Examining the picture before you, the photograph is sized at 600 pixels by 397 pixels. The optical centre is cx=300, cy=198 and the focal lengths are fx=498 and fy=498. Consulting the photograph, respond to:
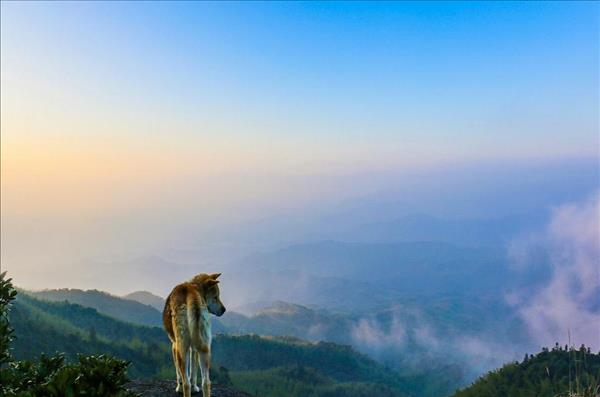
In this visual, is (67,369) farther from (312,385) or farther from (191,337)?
(312,385)

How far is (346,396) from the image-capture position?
177 metres

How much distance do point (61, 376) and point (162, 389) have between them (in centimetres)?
1016

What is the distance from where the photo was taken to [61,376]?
25.3 ft

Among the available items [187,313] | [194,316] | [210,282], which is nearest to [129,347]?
[210,282]

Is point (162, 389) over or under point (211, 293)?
under

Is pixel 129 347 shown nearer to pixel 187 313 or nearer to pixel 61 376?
pixel 187 313

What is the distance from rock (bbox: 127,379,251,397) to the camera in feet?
53.9

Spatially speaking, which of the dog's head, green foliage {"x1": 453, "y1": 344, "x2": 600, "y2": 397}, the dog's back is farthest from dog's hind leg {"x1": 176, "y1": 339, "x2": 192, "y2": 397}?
green foliage {"x1": 453, "y1": 344, "x2": 600, "y2": 397}

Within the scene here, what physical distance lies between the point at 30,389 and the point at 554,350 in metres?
122

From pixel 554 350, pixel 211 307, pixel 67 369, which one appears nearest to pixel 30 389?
pixel 67 369

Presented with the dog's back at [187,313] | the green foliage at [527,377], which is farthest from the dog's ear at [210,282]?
the green foliage at [527,377]

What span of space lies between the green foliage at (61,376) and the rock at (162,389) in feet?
23.9

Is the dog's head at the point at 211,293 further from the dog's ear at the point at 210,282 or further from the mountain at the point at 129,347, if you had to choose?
the mountain at the point at 129,347

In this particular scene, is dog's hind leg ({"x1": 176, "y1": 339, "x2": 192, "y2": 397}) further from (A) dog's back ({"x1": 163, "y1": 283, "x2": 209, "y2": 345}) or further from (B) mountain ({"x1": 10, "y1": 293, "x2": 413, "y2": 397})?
(B) mountain ({"x1": 10, "y1": 293, "x2": 413, "y2": 397})
